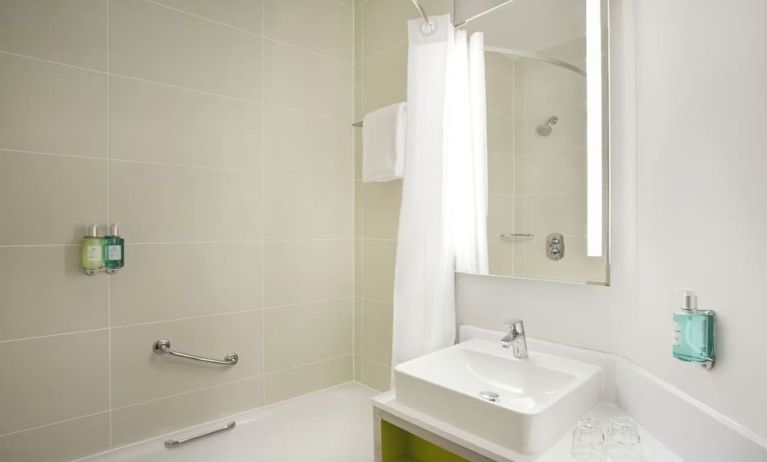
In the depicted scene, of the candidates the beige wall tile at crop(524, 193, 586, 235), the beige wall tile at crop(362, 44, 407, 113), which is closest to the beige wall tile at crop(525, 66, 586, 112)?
the beige wall tile at crop(524, 193, 586, 235)

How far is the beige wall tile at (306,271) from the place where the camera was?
1931 millimetres

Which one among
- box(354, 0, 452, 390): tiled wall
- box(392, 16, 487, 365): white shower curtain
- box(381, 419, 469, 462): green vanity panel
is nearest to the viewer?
box(381, 419, 469, 462): green vanity panel

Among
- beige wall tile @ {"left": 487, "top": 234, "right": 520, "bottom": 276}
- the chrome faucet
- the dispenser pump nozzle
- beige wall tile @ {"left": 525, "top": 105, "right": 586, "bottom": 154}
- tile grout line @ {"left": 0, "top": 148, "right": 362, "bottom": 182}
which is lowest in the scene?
the chrome faucet

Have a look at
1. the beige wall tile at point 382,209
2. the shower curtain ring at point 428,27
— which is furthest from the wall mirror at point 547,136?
the beige wall tile at point 382,209

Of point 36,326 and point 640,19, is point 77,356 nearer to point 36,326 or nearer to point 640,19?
point 36,326

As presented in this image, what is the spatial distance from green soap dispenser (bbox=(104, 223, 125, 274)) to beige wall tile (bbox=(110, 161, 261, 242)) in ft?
0.25

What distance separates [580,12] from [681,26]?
437 millimetres

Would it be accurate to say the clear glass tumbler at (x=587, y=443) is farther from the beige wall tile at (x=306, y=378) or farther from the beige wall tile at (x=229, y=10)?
the beige wall tile at (x=229, y=10)

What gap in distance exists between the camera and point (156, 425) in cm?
162

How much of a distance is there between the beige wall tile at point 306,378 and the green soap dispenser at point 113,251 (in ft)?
2.69

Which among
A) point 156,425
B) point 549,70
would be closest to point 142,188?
point 156,425

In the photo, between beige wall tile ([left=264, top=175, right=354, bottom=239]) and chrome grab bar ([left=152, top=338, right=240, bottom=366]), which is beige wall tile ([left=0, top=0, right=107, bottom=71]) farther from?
chrome grab bar ([left=152, top=338, right=240, bottom=366])

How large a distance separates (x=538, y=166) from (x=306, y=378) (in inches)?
57.5

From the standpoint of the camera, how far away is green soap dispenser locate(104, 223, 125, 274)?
1432 millimetres
